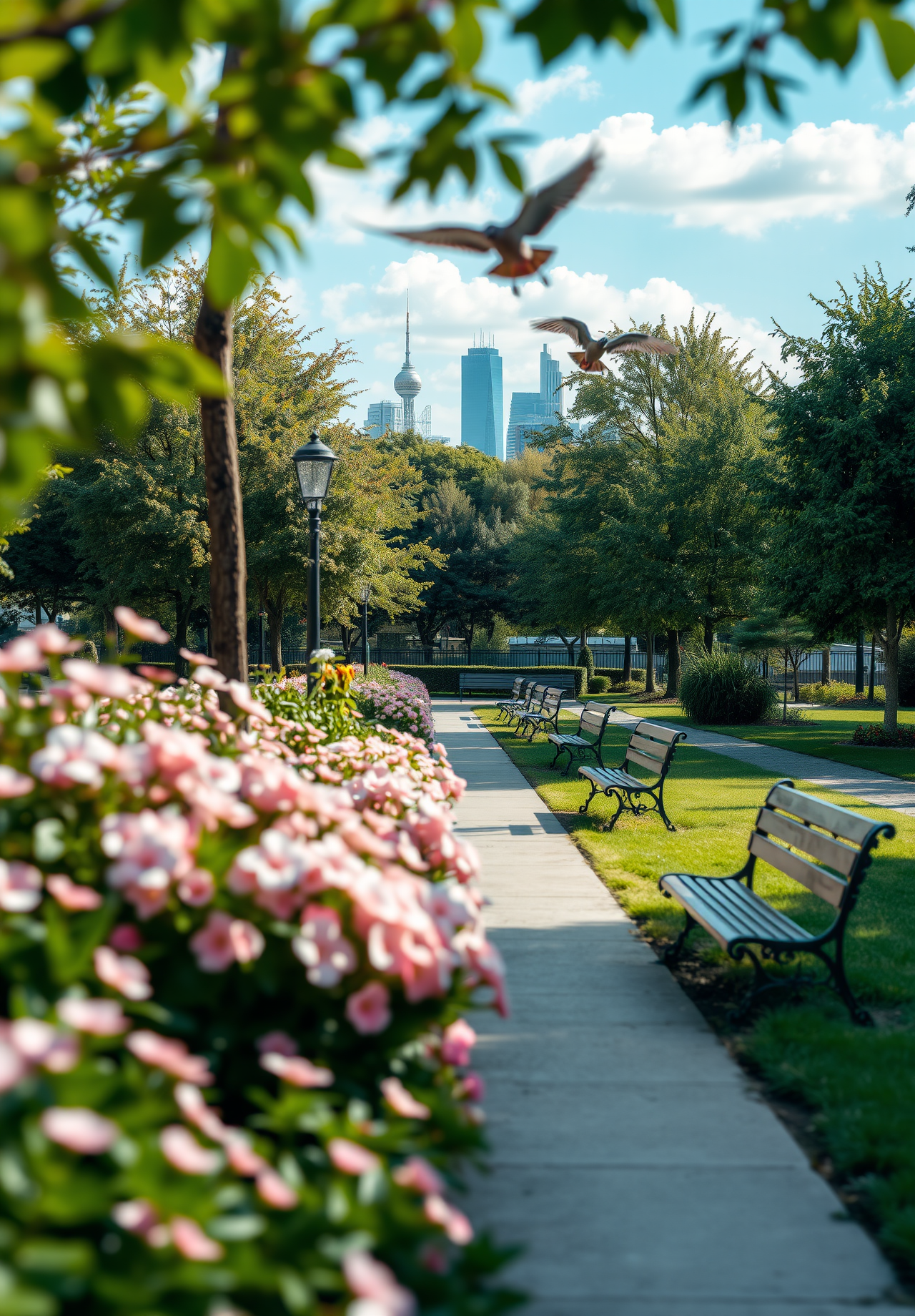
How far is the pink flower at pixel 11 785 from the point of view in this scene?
212 centimetres

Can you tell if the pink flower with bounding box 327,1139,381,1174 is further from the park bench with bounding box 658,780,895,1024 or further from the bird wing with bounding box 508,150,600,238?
the bird wing with bounding box 508,150,600,238

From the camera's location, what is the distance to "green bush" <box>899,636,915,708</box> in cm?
2928

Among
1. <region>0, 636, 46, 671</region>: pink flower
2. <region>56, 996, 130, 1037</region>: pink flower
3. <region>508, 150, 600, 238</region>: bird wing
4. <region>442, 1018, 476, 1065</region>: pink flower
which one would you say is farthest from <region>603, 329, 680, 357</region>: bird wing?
<region>56, 996, 130, 1037</region>: pink flower

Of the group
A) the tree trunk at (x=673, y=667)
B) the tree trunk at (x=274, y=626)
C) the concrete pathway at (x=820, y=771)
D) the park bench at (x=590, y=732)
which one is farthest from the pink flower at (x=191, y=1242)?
the tree trunk at (x=673, y=667)

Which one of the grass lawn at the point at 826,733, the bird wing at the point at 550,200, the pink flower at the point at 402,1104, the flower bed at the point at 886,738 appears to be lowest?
the grass lawn at the point at 826,733

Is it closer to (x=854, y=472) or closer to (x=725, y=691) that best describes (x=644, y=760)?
(x=854, y=472)

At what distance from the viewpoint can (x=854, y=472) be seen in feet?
61.7

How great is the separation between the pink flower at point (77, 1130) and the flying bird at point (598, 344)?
26.8 feet

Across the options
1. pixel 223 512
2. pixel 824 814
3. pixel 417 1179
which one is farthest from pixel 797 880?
pixel 417 1179

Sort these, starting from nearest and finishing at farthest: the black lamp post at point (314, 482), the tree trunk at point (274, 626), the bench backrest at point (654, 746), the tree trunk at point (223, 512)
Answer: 1. the tree trunk at point (223, 512)
2. the bench backrest at point (654, 746)
3. the black lamp post at point (314, 482)
4. the tree trunk at point (274, 626)

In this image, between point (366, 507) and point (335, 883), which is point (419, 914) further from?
point (366, 507)

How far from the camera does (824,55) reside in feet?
5.73

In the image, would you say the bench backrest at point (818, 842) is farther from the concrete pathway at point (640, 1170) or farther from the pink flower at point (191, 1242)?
the pink flower at point (191, 1242)

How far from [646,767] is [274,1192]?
27.1 ft
